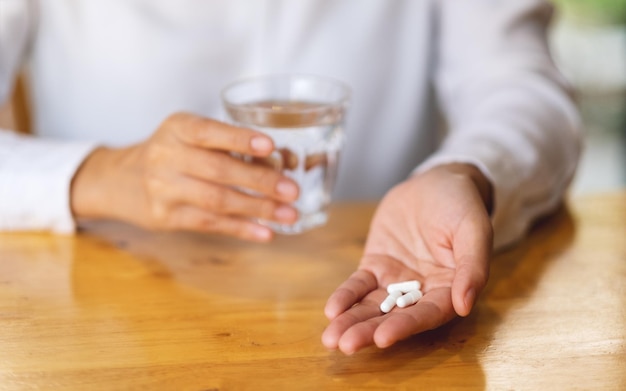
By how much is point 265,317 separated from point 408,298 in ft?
0.41

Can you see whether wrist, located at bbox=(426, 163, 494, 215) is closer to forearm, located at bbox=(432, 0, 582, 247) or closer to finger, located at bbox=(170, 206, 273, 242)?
forearm, located at bbox=(432, 0, 582, 247)

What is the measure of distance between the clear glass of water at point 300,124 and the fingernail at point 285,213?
0.04m

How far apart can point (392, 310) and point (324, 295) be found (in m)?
0.11

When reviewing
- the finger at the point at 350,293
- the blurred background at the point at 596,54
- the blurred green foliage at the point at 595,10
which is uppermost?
the finger at the point at 350,293

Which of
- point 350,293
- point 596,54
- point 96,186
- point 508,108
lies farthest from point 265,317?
point 596,54

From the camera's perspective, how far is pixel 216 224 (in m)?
0.83

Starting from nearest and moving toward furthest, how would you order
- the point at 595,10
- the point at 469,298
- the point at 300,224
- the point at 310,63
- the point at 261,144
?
the point at 469,298 → the point at 261,144 → the point at 300,224 → the point at 310,63 → the point at 595,10

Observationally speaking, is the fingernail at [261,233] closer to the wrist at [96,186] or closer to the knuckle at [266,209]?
the knuckle at [266,209]

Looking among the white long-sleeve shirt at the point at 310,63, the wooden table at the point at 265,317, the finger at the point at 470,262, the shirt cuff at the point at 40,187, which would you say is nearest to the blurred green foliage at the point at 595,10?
the white long-sleeve shirt at the point at 310,63

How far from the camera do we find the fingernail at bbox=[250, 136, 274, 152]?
74cm

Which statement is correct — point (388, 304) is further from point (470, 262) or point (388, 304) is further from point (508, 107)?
point (508, 107)

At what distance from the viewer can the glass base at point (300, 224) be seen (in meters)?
0.87

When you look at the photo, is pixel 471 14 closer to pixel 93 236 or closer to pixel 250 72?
pixel 250 72

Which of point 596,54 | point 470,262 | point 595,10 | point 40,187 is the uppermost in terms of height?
point 470,262
